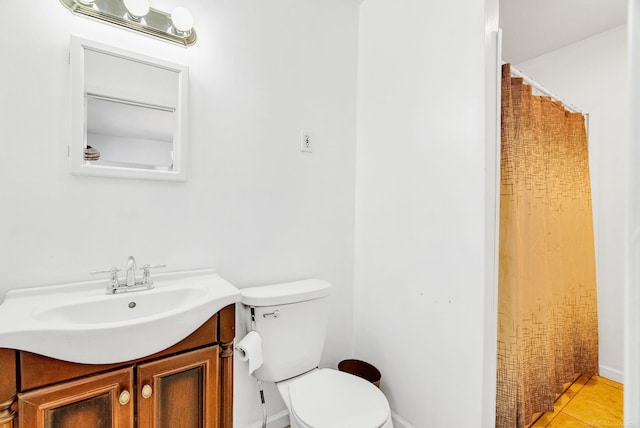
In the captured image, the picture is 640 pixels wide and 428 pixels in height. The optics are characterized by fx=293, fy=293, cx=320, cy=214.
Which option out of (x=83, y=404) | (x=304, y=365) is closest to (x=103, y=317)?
(x=83, y=404)

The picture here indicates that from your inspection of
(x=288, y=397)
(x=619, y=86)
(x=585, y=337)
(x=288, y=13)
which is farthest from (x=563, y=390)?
(x=288, y=13)

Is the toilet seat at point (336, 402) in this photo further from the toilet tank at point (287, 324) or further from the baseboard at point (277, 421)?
the baseboard at point (277, 421)

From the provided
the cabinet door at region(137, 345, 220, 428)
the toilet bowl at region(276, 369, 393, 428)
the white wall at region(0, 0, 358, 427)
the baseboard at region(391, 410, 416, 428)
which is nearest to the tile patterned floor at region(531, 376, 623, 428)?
Answer: the baseboard at region(391, 410, 416, 428)

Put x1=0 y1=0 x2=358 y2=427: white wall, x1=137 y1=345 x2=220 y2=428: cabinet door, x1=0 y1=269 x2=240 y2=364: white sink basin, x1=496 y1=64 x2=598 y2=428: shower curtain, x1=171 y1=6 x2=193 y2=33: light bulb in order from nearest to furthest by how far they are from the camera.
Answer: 1. x1=0 y1=269 x2=240 y2=364: white sink basin
2. x1=137 y1=345 x2=220 y2=428: cabinet door
3. x1=0 y1=0 x2=358 y2=427: white wall
4. x1=171 y1=6 x2=193 y2=33: light bulb
5. x1=496 y1=64 x2=598 y2=428: shower curtain

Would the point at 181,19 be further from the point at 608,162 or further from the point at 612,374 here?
the point at 612,374

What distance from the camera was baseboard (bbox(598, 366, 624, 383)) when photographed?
1969mm

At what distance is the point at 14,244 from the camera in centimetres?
100

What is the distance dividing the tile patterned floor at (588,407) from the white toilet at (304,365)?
3.76ft

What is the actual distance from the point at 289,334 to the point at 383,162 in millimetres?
1029

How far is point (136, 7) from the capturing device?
1131 millimetres

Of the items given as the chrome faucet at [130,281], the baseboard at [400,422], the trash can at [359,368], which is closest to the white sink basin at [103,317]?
the chrome faucet at [130,281]

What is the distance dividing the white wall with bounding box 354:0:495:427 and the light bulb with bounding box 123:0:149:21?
45.5 inches

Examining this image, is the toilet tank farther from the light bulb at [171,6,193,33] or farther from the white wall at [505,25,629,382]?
the white wall at [505,25,629,382]

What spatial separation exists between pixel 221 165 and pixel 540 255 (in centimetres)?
168
